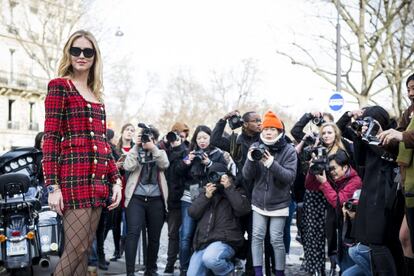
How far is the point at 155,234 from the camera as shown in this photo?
7938 millimetres

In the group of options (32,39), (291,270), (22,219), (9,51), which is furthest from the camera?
(9,51)

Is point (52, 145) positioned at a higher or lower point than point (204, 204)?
higher

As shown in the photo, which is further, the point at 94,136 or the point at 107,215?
the point at 107,215

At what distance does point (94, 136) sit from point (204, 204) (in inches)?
126

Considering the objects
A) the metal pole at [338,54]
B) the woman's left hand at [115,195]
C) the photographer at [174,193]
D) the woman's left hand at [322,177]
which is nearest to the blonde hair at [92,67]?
the woman's left hand at [115,195]

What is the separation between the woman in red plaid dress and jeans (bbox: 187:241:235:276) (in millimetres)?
2609

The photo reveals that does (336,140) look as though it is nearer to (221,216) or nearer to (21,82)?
(221,216)

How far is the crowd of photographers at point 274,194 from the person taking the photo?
17.9ft

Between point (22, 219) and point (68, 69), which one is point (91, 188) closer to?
point (68, 69)

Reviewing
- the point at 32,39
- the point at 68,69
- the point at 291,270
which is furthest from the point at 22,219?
the point at 32,39

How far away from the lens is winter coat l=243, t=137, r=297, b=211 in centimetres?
704

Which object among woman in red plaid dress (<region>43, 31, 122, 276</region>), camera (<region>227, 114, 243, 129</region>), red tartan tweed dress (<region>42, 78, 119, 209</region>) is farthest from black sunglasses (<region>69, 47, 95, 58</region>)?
camera (<region>227, 114, 243, 129</region>)

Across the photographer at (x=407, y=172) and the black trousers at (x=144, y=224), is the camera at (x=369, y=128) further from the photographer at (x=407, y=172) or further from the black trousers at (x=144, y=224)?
the black trousers at (x=144, y=224)

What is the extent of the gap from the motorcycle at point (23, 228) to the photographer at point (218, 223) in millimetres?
1721
